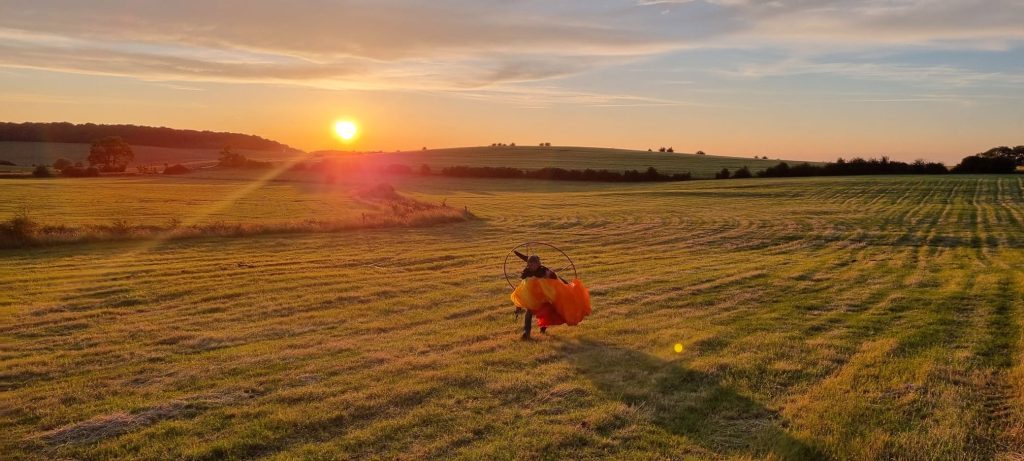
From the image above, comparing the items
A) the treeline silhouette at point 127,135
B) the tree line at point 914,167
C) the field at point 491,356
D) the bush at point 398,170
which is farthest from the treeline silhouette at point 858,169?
the treeline silhouette at point 127,135

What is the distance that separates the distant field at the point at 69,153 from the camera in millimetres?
119062

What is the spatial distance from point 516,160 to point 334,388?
108049 mm

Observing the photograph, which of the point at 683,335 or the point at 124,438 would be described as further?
the point at 683,335

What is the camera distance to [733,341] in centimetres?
1298

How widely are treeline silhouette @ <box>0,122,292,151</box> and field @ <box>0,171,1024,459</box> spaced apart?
136m

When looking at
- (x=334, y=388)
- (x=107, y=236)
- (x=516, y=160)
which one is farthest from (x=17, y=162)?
(x=334, y=388)

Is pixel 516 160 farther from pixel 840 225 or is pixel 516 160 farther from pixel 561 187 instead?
pixel 840 225

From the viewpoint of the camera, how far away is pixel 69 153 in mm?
128625

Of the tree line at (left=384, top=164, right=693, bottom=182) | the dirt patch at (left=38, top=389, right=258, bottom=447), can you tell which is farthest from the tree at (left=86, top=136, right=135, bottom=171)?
the dirt patch at (left=38, top=389, right=258, bottom=447)

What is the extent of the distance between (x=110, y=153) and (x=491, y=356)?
124m

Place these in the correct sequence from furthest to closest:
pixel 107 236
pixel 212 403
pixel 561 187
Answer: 1. pixel 561 187
2. pixel 107 236
3. pixel 212 403

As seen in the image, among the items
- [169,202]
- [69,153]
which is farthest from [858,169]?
[69,153]

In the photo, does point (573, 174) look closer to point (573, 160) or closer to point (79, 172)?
point (573, 160)

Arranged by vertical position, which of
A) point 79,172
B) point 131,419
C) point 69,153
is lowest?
point 131,419
